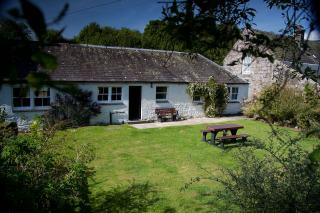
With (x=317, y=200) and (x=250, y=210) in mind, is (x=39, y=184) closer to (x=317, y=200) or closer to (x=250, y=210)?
(x=250, y=210)

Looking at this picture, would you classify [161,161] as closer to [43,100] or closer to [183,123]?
[183,123]

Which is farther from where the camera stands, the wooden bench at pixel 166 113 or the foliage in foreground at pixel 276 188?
the wooden bench at pixel 166 113

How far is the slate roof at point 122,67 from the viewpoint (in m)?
17.2

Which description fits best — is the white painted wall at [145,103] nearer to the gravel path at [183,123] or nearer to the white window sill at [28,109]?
the white window sill at [28,109]

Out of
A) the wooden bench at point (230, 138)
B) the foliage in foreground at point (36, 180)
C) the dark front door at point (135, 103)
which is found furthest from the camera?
the dark front door at point (135, 103)

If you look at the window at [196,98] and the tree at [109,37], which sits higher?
the tree at [109,37]

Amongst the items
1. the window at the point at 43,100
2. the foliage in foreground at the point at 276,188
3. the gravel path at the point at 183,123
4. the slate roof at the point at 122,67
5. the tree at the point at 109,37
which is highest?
the tree at the point at 109,37

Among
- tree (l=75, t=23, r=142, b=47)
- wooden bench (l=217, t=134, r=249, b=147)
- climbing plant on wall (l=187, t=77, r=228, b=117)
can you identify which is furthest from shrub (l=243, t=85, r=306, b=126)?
tree (l=75, t=23, r=142, b=47)

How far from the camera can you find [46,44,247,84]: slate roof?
17.2 metres

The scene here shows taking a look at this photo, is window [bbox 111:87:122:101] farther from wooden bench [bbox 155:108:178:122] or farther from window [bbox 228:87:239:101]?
window [bbox 228:87:239:101]

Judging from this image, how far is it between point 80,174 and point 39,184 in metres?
1.45

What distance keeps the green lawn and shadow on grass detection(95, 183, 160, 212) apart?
0.15 metres

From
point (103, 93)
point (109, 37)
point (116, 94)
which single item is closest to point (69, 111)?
point (103, 93)

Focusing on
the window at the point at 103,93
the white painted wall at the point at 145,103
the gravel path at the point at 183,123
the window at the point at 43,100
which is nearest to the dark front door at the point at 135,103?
the white painted wall at the point at 145,103
